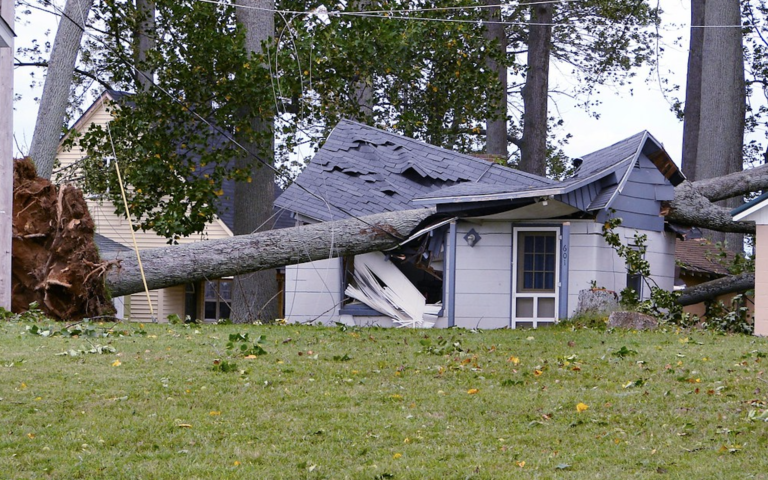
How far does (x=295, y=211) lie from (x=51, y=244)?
15.3 ft

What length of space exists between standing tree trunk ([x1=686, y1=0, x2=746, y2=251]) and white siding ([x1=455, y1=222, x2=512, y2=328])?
9.12 metres

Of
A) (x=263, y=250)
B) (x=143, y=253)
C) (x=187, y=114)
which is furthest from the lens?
(x=187, y=114)

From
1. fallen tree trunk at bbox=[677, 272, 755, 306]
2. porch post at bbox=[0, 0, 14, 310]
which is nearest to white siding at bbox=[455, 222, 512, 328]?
fallen tree trunk at bbox=[677, 272, 755, 306]

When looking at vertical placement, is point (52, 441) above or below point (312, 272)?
below

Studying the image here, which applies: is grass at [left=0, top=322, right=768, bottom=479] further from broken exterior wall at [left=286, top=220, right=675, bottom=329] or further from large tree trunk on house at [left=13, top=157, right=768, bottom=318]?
broken exterior wall at [left=286, top=220, right=675, bottom=329]

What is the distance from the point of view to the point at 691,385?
323 inches

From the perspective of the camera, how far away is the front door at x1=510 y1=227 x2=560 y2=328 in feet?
50.4

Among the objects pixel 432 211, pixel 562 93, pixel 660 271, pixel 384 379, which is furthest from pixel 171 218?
pixel 562 93

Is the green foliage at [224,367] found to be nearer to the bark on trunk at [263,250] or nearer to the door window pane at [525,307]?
the bark on trunk at [263,250]

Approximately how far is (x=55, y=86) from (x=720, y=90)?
49.3ft

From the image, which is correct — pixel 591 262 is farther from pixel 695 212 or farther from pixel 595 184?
pixel 695 212

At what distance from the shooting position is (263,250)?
14953mm

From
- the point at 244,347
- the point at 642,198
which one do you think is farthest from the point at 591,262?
the point at 244,347

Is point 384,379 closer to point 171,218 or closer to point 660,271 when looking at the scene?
point 660,271
